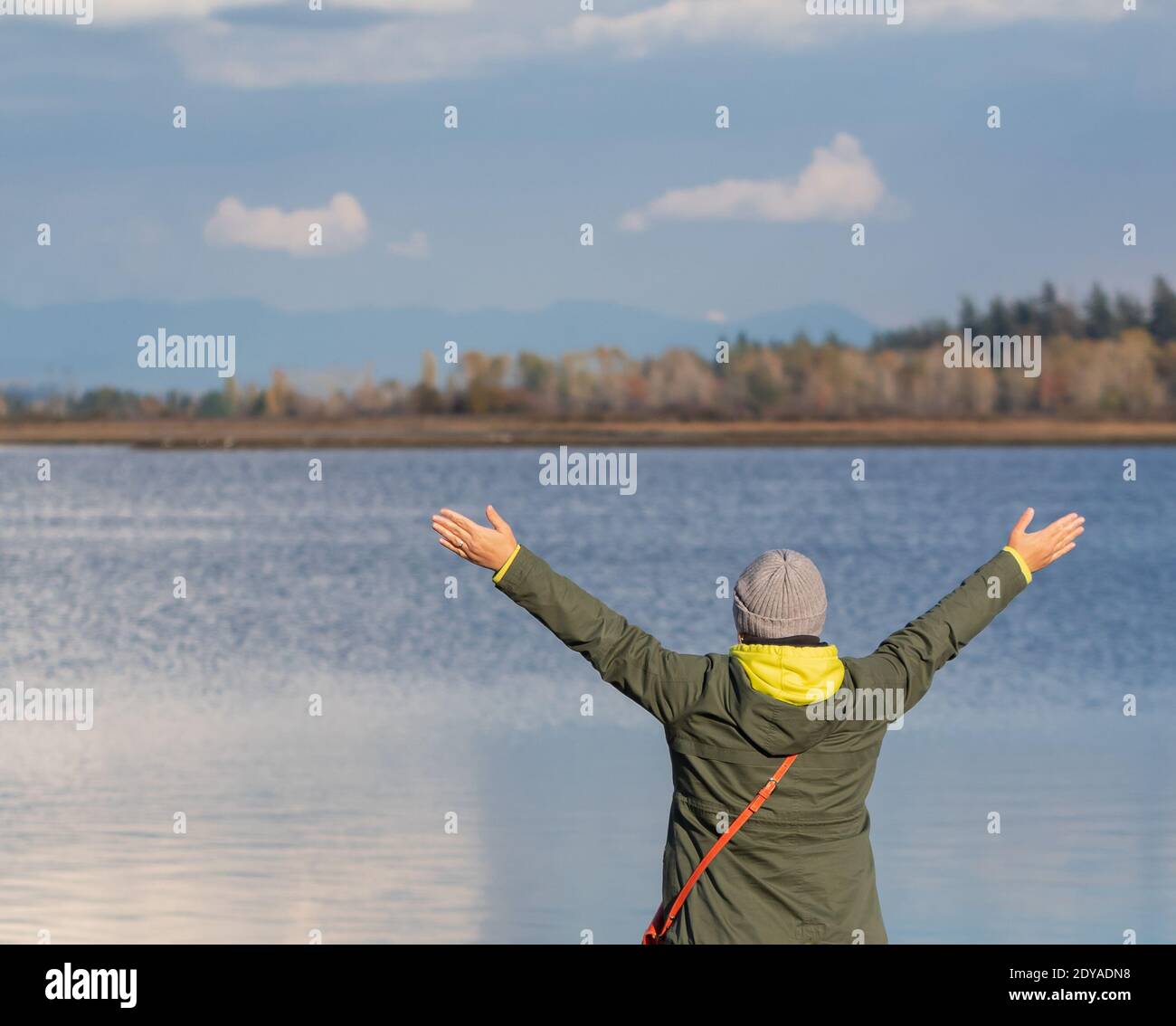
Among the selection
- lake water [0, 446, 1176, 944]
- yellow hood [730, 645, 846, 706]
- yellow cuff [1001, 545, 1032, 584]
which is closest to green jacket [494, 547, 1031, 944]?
yellow hood [730, 645, 846, 706]

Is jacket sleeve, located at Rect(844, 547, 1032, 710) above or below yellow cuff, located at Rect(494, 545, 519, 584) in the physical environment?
below

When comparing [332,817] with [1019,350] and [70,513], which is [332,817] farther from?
[1019,350]

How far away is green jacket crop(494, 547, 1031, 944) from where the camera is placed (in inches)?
133

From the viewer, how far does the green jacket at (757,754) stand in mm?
3387

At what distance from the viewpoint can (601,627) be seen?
3.44 metres

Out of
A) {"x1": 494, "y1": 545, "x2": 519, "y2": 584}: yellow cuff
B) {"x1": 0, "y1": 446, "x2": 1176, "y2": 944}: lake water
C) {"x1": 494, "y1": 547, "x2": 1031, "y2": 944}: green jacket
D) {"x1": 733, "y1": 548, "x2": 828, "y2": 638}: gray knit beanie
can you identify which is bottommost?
{"x1": 0, "y1": 446, "x2": 1176, "y2": 944}: lake water

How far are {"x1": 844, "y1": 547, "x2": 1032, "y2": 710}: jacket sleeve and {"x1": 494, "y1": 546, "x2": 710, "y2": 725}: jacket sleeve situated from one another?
0.32 m

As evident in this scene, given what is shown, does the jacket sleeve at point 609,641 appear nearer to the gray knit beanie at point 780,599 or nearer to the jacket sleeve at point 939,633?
the gray knit beanie at point 780,599

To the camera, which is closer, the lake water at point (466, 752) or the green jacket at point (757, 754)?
the green jacket at point (757, 754)

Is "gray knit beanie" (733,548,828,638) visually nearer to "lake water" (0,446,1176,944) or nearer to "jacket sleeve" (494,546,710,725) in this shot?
"jacket sleeve" (494,546,710,725)

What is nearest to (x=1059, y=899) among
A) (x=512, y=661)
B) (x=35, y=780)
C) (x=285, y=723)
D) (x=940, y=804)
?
(x=940, y=804)

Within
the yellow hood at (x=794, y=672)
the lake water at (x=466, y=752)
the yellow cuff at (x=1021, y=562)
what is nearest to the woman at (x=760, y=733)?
the yellow hood at (x=794, y=672)

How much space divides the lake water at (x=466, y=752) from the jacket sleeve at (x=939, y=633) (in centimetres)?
327

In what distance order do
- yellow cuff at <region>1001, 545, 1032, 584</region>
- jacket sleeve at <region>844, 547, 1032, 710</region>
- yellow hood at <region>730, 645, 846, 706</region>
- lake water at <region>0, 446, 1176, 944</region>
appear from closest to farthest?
yellow hood at <region>730, 645, 846, 706</region> < jacket sleeve at <region>844, 547, 1032, 710</region> < yellow cuff at <region>1001, 545, 1032, 584</region> < lake water at <region>0, 446, 1176, 944</region>
